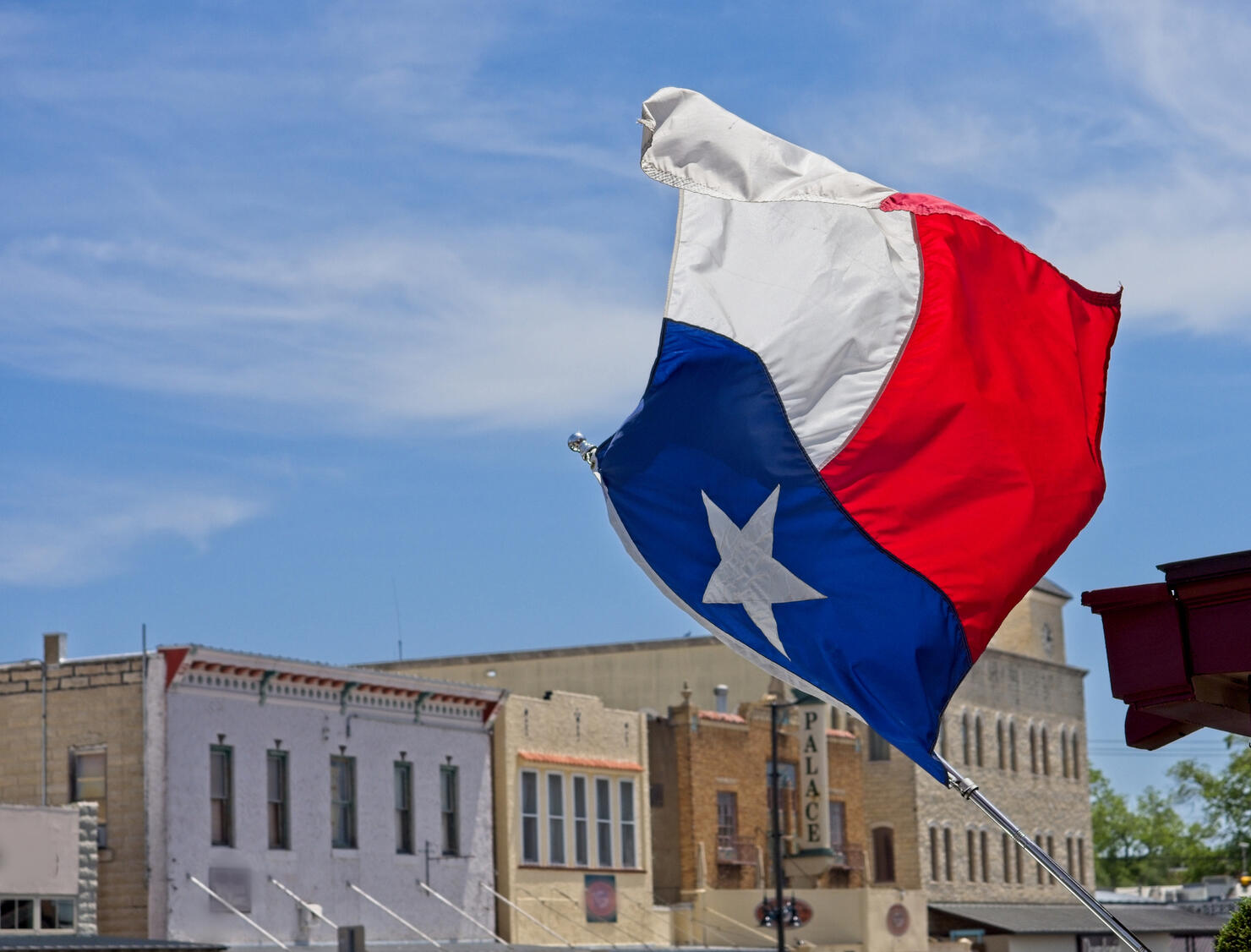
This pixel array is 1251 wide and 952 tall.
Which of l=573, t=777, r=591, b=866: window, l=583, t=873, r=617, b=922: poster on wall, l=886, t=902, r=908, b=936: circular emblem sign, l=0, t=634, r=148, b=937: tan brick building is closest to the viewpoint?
l=0, t=634, r=148, b=937: tan brick building

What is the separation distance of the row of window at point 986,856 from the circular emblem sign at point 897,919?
8182 mm

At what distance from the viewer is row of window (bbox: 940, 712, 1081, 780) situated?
61500 mm

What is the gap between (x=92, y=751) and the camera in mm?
33750

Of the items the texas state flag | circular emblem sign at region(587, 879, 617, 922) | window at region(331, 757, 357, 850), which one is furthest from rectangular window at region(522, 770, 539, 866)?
the texas state flag

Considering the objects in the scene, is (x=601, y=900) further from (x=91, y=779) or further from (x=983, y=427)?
(x=983, y=427)

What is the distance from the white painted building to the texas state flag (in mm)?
23228

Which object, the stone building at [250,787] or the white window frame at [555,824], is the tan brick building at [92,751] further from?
the white window frame at [555,824]

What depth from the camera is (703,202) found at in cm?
1191

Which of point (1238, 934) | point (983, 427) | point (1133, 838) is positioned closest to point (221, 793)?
point (983, 427)

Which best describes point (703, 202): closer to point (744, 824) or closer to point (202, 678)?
point (202, 678)

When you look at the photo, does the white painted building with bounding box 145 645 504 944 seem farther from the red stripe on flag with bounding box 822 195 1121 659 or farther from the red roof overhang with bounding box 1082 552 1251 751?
the red roof overhang with bounding box 1082 552 1251 751

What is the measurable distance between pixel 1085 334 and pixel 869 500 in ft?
5.30

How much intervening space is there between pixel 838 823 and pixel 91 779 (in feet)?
78.7

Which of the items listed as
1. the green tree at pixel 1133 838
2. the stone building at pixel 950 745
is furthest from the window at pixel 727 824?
the green tree at pixel 1133 838
